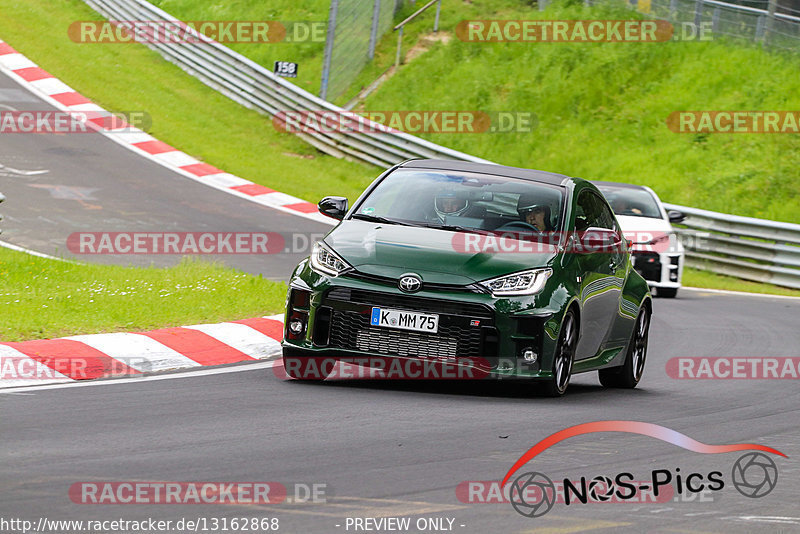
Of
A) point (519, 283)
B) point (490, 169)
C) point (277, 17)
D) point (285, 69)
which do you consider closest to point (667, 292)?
point (490, 169)

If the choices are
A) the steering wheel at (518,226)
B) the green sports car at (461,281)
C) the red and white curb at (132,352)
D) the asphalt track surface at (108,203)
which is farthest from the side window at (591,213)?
the asphalt track surface at (108,203)

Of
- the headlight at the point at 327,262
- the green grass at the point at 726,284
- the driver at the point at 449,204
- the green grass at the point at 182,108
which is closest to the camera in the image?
the headlight at the point at 327,262

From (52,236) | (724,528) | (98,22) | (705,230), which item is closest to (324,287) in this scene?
(724,528)

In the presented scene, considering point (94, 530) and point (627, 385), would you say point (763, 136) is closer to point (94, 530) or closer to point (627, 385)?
point (627, 385)

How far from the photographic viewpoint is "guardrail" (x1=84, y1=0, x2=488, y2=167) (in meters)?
27.5

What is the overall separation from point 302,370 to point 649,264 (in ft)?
33.4

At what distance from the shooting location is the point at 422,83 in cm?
3158

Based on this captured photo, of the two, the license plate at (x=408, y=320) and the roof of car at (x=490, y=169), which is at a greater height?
the roof of car at (x=490, y=169)

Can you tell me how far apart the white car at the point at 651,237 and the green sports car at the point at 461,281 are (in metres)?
8.40

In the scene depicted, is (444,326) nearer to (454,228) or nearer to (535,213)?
(454,228)

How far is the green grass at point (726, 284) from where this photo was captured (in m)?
21.8

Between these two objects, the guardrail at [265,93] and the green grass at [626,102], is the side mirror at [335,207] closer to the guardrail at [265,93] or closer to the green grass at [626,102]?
the guardrail at [265,93]

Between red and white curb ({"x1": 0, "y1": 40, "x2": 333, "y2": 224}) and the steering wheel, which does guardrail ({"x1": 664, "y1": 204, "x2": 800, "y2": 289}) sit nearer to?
red and white curb ({"x1": 0, "y1": 40, "x2": 333, "y2": 224})

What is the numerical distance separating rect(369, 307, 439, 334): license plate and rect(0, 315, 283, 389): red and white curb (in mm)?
1738
